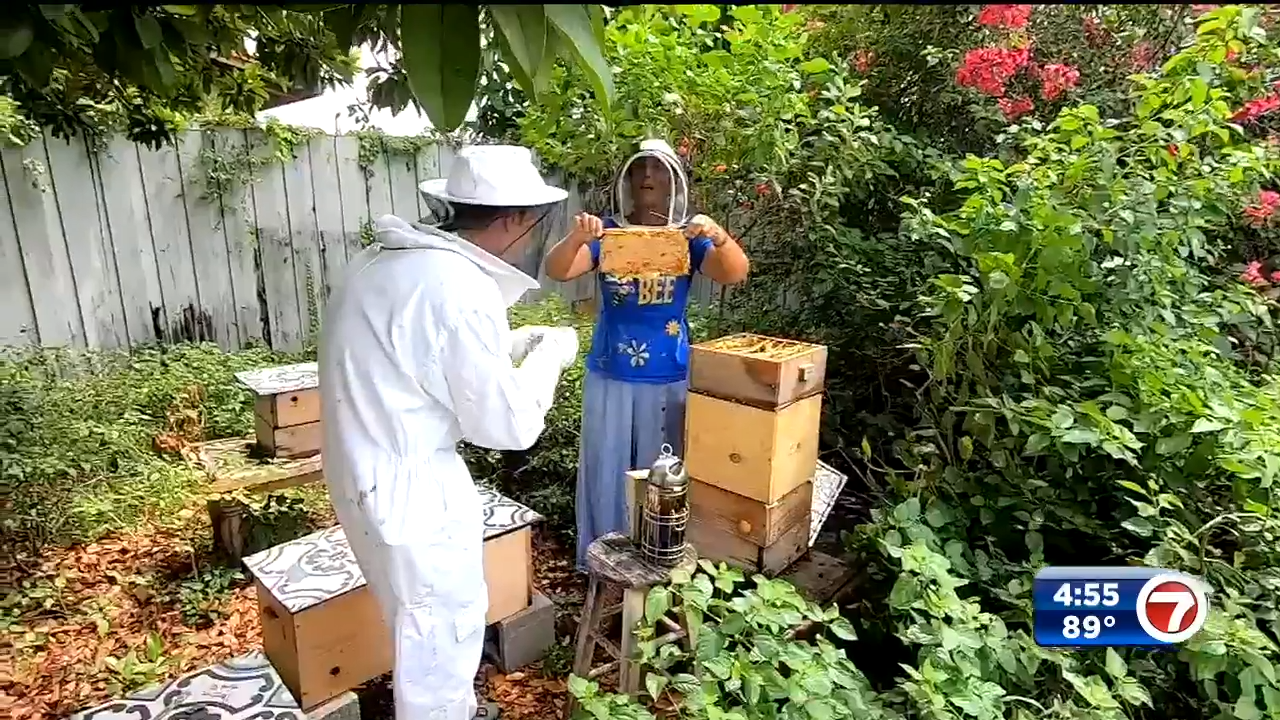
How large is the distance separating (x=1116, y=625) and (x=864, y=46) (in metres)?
2.97

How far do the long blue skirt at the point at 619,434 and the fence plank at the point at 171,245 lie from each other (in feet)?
12.5

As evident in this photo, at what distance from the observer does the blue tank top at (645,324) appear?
2.54m

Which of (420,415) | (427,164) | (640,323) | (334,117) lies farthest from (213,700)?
(334,117)

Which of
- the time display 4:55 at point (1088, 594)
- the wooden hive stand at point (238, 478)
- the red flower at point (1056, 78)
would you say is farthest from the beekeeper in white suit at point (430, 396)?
the red flower at point (1056, 78)

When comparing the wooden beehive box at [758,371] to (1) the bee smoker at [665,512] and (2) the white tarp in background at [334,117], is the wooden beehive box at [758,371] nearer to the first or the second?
(1) the bee smoker at [665,512]

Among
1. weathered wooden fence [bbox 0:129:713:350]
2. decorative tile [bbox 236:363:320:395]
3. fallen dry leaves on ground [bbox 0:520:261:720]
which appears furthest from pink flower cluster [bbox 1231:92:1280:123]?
fallen dry leaves on ground [bbox 0:520:261:720]

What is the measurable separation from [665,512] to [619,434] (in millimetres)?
710

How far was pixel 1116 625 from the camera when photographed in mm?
908

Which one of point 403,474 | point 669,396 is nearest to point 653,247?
point 669,396

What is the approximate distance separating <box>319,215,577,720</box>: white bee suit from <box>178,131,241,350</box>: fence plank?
4.05m

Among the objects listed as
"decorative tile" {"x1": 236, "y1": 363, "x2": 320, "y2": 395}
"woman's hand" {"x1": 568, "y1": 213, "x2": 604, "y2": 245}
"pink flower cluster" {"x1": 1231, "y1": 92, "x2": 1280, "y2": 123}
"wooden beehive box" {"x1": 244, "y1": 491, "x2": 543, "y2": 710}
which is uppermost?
"pink flower cluster" {"x1": 1231, "y1": 92, "x2": 1280, "y2": 123}

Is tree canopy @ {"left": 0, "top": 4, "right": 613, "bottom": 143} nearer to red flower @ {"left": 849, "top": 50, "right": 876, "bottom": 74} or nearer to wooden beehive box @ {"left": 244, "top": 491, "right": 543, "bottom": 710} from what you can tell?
wooden beehive box @ {"left": 244, "top": 491, "right": 543, "bottom": 710}

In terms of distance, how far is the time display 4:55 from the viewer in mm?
891

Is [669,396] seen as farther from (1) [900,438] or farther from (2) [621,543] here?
(1) [900,438]
